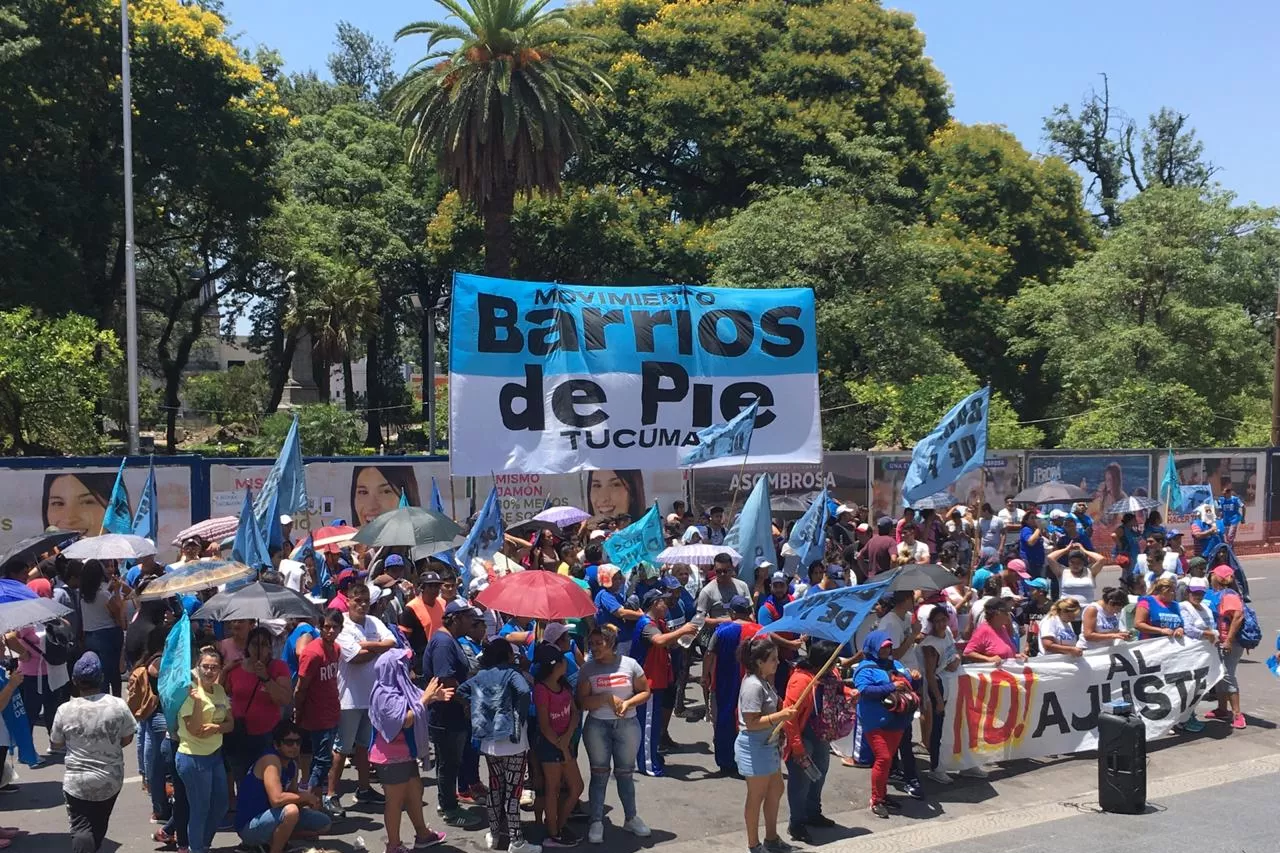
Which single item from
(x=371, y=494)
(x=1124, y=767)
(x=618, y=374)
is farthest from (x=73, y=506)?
(x=1124, y=767)

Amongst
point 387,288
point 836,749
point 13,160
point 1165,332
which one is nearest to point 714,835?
point 836,749

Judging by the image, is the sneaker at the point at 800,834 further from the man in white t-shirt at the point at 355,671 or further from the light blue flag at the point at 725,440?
the light blue flag at the point at 725,440

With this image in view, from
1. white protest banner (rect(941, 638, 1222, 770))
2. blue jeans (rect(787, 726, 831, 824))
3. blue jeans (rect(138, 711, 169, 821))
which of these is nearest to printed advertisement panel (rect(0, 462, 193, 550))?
blue jeans (rect(138, 711, 169, 821))

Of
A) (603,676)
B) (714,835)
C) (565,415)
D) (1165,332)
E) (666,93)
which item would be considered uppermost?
(666,93)

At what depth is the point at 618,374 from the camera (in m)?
14.3

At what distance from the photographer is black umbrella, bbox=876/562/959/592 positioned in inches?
384

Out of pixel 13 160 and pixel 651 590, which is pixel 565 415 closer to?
pixel 651 590

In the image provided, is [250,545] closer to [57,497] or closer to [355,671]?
[355,671]

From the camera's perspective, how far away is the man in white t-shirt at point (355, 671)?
831 cm

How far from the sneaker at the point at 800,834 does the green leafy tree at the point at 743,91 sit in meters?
32.1

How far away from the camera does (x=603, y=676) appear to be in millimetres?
8242

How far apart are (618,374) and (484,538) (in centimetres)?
307

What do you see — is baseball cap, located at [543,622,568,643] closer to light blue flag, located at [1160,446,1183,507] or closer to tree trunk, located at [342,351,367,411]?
light blue flag, located at [1160,446,1183,507]

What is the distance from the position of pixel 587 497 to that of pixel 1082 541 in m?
8.10
